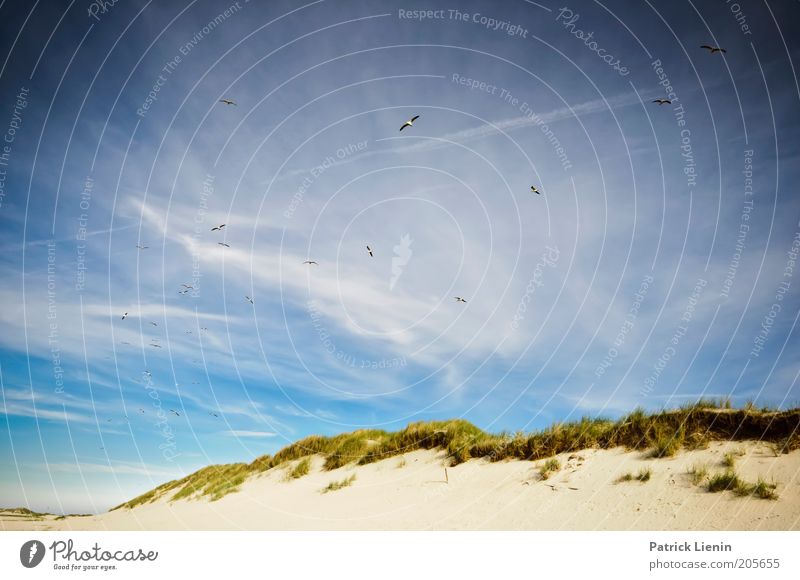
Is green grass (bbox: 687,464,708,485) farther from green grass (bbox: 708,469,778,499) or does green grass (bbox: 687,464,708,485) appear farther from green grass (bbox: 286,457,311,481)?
green grass (bbox: 286,457,311,481)

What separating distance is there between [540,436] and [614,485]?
319 cm

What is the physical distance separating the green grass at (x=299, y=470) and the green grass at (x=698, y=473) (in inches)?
591

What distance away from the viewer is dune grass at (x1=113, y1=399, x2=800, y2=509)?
9.17 metres

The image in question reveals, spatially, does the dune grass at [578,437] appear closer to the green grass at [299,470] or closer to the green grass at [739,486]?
the green grass at [299,470]

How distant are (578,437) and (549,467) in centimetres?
150

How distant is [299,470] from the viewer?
18.0 meters

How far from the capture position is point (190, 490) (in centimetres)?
2222

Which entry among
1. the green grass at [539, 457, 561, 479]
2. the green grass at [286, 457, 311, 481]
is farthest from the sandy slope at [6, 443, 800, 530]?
the green grass at [286, 457, 311, 481]
